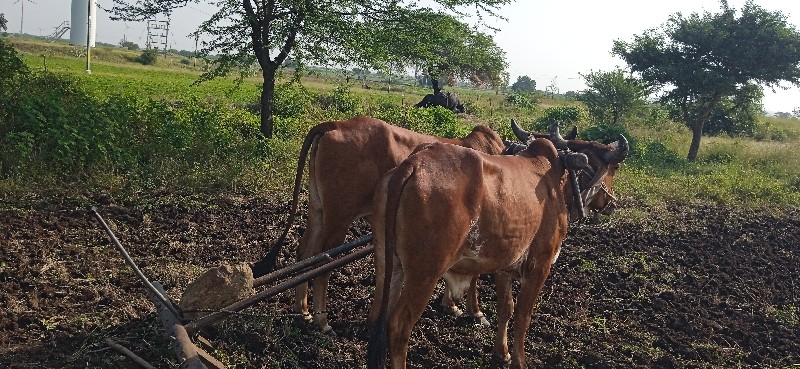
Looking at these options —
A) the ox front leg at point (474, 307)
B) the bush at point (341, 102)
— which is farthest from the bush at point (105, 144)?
the bush at point (341, 102)

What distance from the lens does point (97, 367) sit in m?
4.39

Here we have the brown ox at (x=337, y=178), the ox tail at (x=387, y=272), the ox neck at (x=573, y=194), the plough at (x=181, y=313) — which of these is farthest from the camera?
the brown ox at (x=337, y=178)

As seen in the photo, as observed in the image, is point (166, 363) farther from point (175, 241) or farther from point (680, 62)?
point (680, 62)

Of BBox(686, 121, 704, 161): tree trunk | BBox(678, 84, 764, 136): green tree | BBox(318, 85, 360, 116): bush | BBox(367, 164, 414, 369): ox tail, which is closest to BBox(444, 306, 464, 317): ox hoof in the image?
BBox(367, 164, 414, 369): ox tail

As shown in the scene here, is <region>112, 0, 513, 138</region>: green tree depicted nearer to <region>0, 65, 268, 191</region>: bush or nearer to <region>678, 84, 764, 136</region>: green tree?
<region>0, 65, 268, 191</region>: bush

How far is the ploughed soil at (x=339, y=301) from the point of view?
5020mm

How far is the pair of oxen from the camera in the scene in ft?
14.0

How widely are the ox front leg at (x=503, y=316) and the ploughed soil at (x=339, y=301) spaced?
0.11m

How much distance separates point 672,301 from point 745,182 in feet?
32.7

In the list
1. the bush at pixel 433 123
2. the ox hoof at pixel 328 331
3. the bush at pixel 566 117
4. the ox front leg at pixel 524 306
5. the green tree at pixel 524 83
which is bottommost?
the ox hoof at pixel 328 331

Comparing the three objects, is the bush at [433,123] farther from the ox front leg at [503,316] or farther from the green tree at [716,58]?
the ox front leg at [503,316]

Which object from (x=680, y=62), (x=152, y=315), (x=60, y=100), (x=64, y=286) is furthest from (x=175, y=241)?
(x=680, y=62)

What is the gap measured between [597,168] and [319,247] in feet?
9.03

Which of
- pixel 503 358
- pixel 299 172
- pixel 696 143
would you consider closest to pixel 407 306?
pixel 503 358
